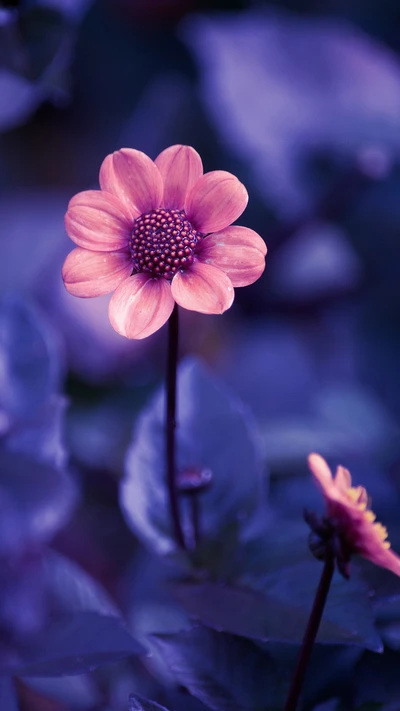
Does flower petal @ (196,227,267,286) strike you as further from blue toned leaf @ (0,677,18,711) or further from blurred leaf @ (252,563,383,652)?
blue toned leaf @ (0,677,18,711)

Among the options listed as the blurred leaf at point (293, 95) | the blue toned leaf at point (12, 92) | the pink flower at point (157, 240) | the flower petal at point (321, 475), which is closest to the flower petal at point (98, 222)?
the pink flower at point (157, 240)

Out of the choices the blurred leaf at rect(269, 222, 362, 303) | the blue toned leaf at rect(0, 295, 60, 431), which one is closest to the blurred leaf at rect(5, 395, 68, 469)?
the blue toned leaf at rect(0, 295, 60, 431)

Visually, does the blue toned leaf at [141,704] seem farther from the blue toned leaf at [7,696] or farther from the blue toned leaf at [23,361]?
the blue toned leaf at [23,361]

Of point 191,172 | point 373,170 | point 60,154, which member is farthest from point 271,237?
point 191,172

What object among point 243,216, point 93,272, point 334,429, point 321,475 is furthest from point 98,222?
point 243,216

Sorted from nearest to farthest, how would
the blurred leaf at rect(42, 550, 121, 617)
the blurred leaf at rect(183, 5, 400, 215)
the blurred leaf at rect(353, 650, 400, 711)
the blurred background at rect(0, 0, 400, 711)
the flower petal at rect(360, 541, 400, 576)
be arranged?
the flower petal at rect(360, 541, 400, 576) < the blurred leaf at rect(353, 650, 400, 711) < the blurred leaf at rect(42, 550, 121, 617) < the blurred background at rect(0, 0, 400, 711) < the blurred leaf at rect(183, 5, 400, 215)

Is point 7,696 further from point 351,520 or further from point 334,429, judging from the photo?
point 334,429
